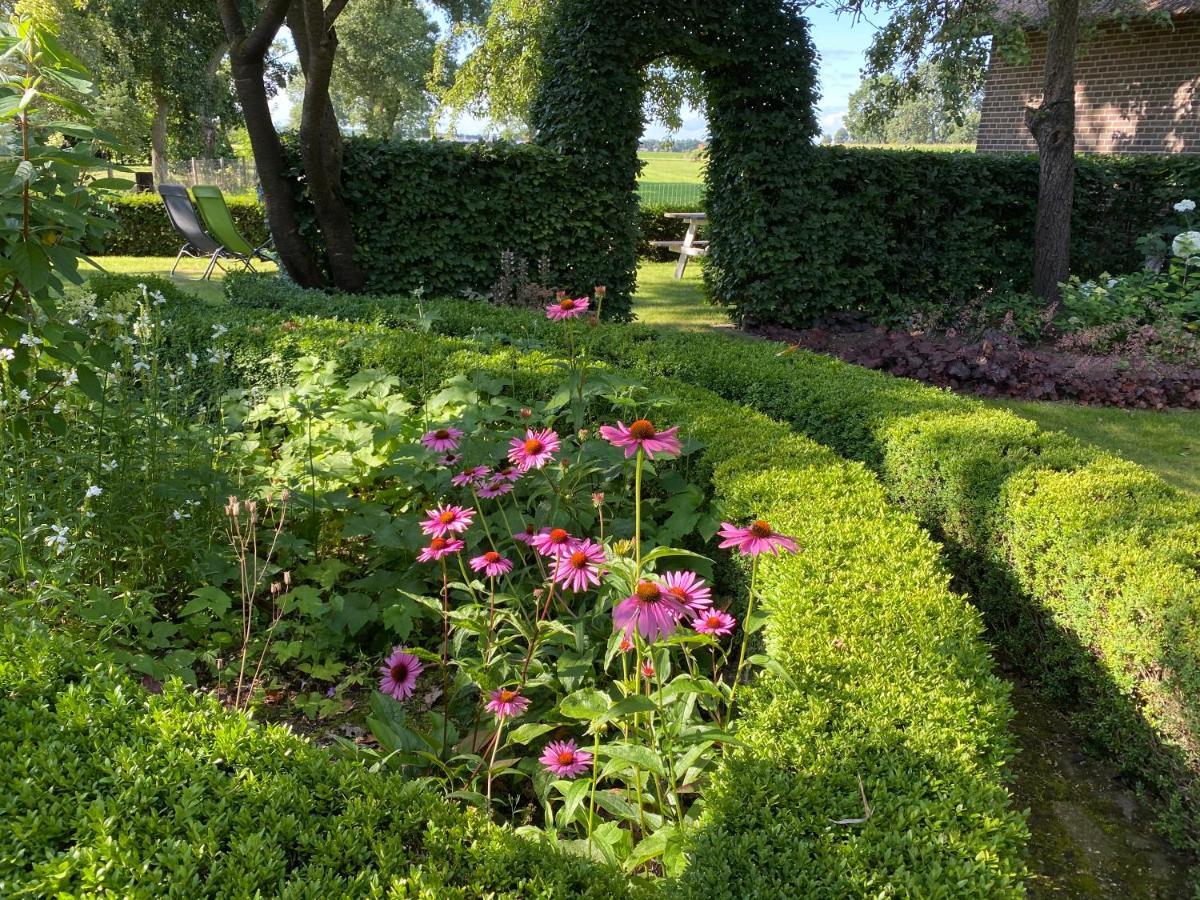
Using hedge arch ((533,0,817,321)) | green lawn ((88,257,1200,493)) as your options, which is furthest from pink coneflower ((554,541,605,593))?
hedge arch ((533,0,817,321))

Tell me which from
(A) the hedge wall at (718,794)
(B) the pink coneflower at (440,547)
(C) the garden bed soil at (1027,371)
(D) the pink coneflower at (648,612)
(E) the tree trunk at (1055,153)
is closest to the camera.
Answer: (A) the hedge wall at (718,794)

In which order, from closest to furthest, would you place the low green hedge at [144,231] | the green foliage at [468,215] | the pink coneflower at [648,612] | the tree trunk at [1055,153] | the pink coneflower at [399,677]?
the pink coneflower at [648,612] < the pink coneflower at [399,677] < the green foliage at [468,215] < the tree trunk at [1055,153] < the low green hedge at [144,231]

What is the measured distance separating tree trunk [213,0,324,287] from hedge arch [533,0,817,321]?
2.50 m

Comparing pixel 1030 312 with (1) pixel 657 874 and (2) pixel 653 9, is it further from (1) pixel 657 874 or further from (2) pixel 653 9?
(1) pixel 657 874

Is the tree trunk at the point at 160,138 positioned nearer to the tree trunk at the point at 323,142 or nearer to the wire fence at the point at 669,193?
the wire fence at the point at 669,193

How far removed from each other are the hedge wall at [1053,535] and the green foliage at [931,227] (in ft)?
14.1

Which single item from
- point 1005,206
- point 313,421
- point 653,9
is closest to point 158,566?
point 313,421

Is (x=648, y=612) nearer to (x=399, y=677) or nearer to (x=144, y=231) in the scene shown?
(x=399, y=677)

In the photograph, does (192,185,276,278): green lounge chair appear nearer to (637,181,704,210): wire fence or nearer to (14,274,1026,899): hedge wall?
(14,274,1026,899): hedge wall

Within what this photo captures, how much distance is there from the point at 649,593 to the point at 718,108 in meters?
8.08

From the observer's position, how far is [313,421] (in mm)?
3627

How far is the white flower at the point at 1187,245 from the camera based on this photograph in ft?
26.4

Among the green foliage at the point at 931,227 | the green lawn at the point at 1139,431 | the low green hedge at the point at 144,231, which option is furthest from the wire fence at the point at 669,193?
the green lawn at the point at 1139,431

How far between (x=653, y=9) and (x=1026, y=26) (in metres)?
6.38
